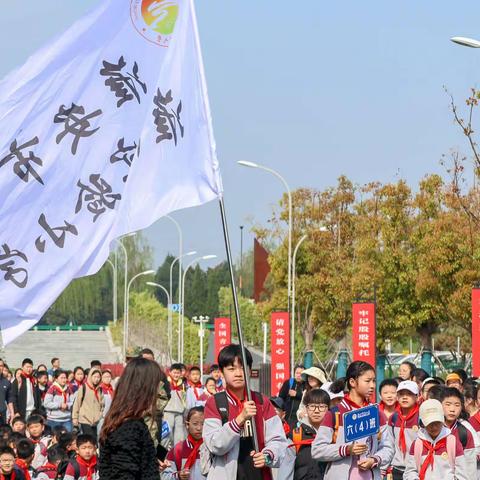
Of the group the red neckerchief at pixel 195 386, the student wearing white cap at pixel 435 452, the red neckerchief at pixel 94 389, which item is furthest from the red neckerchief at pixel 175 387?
the student wearing white cap at pixel 435 452

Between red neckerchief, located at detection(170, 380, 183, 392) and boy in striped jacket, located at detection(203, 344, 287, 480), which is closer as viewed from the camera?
boy in striped jacket, located at detection(203, 344, 287, 480)

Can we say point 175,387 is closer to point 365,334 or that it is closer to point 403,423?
point 403,423

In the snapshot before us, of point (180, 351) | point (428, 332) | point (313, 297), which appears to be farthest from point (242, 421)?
point (180, 351)

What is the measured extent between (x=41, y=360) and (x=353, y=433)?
9094cm

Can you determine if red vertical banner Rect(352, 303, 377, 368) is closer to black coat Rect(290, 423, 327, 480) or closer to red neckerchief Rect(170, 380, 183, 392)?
red neckerchief Rect(170, 380, 183, 392)

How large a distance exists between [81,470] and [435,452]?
127 inches

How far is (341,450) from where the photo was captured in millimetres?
8633

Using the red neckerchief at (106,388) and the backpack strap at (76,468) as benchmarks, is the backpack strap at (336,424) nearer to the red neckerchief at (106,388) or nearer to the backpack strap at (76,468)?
the backpack strap at (76,468)

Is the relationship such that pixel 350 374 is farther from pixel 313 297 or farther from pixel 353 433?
pixel 313 297

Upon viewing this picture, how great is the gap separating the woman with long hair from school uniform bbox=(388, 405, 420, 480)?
5.38 metres

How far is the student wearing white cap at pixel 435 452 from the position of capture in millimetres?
9305

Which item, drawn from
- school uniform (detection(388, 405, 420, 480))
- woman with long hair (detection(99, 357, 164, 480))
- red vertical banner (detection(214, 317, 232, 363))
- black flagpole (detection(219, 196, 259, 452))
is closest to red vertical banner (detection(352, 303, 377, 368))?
school uniform (detection(388, 405, 420, 480))

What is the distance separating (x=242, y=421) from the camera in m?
7.54

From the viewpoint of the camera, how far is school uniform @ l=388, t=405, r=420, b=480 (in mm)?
11492
